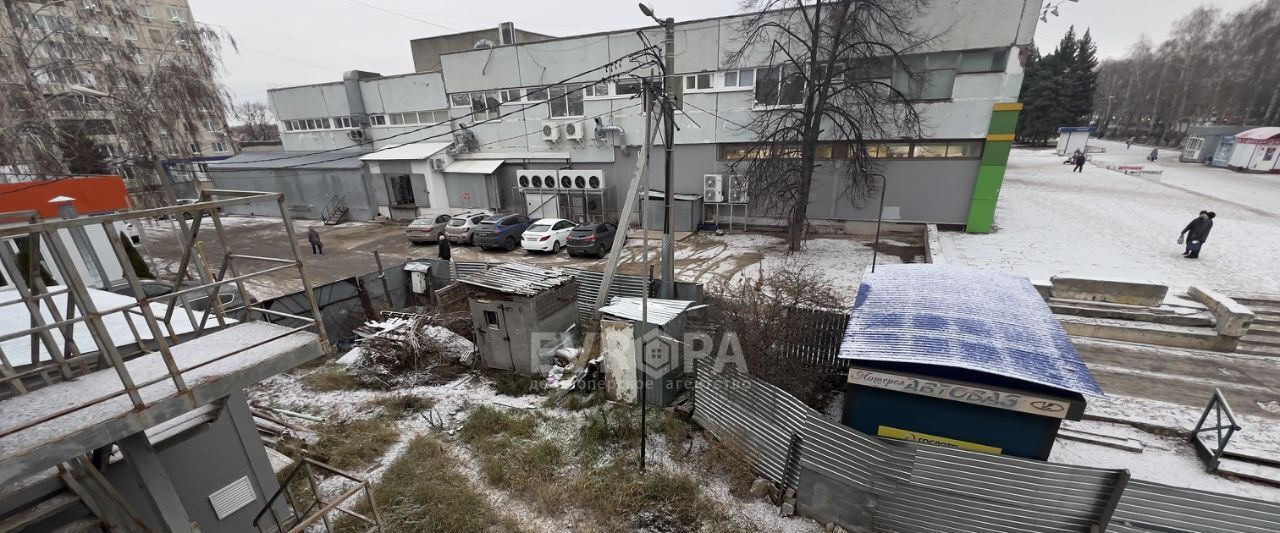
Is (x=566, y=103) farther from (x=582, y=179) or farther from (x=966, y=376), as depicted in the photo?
(x=966, y=376)

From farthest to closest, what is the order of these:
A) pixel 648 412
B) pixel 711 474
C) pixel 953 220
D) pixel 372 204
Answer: pixel 372 204 → pixel 953 220 → pixel 648 412 → pixel 711 474

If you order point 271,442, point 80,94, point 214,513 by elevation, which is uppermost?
point 80,94

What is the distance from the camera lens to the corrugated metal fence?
4109 mm

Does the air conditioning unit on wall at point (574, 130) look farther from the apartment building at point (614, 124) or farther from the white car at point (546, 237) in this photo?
the white car at point (546, 237)

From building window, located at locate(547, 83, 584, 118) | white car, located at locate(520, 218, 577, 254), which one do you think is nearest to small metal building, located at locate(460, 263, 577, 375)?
white car, located at locate(520, 218, 577, 254)

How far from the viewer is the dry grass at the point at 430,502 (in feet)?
18.0

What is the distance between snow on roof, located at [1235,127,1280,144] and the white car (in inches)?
1541

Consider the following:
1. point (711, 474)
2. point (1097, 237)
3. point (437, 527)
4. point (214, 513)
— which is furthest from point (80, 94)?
point (1097, 237)

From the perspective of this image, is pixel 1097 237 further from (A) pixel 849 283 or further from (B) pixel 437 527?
(B) pixel 437 527

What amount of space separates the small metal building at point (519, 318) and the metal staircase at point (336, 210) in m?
19.1

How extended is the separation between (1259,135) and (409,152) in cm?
4721

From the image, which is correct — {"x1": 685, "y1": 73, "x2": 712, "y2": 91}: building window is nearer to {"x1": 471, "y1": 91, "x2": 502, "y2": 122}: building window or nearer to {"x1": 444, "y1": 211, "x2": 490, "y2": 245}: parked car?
{"x1": 471, "y1": 91, "x2": 502, "y2": 122}: building window

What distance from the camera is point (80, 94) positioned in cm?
1291

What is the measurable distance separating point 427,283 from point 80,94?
1150cm
